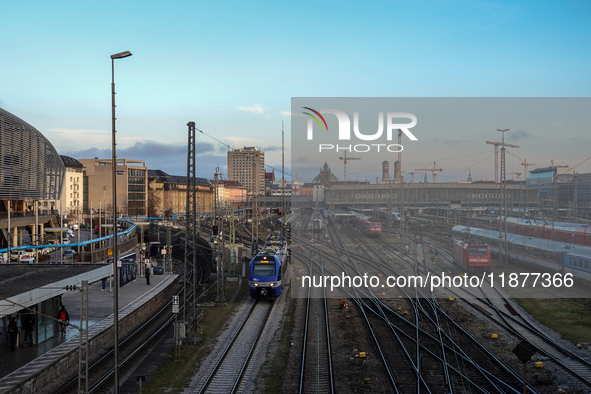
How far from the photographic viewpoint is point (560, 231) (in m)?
27.4

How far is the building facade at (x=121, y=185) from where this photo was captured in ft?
290

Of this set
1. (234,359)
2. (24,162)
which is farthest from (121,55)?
(24,162)

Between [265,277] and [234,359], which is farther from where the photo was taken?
[265,277]

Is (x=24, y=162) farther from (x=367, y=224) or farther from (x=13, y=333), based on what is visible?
(x=367, y=224)

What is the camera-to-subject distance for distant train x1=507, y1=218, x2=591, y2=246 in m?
25.1

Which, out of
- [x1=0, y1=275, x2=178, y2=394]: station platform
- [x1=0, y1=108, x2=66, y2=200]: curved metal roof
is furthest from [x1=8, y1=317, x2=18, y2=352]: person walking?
[x1=0, y1=108, x2=66, y2=200]: curved metal roof

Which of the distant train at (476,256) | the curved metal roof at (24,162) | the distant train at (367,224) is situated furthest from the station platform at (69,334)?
the distant train at (367,224)

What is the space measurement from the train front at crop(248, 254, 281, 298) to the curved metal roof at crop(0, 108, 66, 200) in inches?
822

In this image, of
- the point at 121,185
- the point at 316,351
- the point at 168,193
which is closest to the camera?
the point at 316,351

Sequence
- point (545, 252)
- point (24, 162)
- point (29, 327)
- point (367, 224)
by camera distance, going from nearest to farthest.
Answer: point (29, 327) → point (545, 252) → point (24, 162) → point (367, 224)

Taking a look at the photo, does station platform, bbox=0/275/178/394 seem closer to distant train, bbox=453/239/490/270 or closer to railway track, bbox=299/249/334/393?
railway track, bbox=299/249/334/393

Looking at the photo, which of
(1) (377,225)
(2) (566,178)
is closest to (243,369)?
(1) (377,225)

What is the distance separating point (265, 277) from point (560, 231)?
19.6 meters

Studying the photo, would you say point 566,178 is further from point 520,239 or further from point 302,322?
point 302,322
